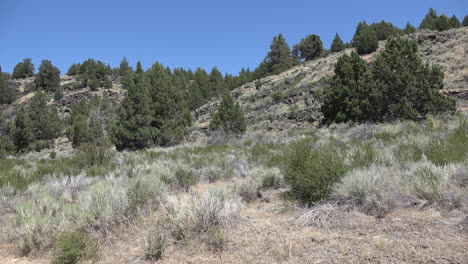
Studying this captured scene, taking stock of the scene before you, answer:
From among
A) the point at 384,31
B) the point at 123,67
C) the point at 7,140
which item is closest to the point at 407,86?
the point at 384,31

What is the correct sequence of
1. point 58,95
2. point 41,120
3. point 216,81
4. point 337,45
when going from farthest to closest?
point 58,95 < point 216,81 < point 337,45 < point 41,120

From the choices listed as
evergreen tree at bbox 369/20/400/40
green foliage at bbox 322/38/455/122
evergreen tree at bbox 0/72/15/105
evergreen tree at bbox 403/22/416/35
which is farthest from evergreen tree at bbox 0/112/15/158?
evergreen tree at bbox 403/22/416/35

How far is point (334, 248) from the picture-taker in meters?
3.21

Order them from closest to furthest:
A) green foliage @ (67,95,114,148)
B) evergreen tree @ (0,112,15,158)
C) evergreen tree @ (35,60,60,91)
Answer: evergreen tree @ (0,112,15,158), green foliage @ (67,95,114,148), evergreen tree @ (35,60,60,91)

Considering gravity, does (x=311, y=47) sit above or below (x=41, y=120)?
above

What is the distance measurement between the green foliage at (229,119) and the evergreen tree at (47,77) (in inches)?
2317

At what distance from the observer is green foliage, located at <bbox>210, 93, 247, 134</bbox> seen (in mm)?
24859

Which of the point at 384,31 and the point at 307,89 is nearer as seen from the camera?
the point at 307,89

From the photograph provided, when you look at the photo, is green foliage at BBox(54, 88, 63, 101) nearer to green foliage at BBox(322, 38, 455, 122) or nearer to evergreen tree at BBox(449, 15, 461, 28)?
green foliage at BBox(322, 38, 455, 122)

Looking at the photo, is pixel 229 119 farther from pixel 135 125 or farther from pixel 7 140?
pixel 7 140

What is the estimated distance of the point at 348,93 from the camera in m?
21.8

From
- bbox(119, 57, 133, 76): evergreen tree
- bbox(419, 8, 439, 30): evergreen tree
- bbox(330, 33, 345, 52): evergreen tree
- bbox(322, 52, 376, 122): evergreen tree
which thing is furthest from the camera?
bbox(119, 57, 133, 76): evergreen tree

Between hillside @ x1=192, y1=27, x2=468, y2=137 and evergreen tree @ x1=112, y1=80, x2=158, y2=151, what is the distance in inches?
305

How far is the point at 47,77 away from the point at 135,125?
60.1 meters
